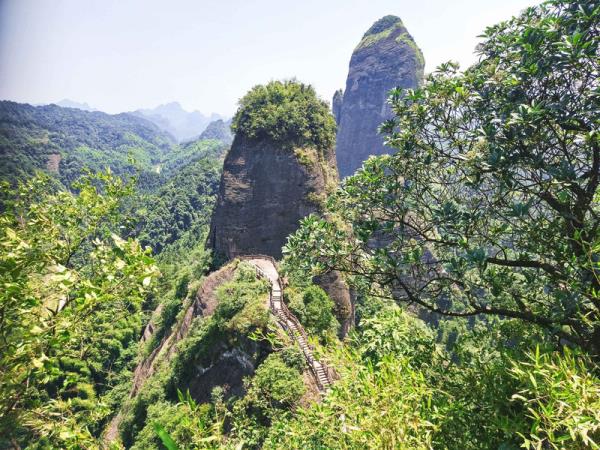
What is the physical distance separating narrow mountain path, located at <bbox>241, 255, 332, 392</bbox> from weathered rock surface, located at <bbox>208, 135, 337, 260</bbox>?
5.44 metres

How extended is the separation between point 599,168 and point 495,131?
143 centimetres

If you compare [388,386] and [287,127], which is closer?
[388,386]

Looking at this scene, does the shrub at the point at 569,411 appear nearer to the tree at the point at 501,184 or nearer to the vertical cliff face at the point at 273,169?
the tree at the point at 501,184

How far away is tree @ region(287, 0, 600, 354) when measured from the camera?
3.75 m

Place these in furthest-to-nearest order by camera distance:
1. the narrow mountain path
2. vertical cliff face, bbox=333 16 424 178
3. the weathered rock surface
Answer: vertical cliff face, bbox=333 16 424 178 < the weathered rock surface < the narrow mountain path

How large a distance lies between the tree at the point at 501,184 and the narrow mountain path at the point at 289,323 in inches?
205

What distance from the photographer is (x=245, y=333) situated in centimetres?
1468

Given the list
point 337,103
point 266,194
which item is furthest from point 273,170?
point 337,103

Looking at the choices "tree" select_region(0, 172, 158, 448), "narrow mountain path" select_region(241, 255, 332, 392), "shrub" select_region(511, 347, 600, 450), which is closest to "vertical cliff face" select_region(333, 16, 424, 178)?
"narrow mountain path" select_region(241, 255, 332, 392)

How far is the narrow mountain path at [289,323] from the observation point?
1252 centimetres

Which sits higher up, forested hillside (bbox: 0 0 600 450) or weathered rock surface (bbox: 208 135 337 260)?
weathered rock surface (bbox: 208 135 337 260)

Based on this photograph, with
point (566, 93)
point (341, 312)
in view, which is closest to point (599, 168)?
point (566, 93)

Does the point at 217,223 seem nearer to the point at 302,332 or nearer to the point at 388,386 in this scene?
the point at 302,332

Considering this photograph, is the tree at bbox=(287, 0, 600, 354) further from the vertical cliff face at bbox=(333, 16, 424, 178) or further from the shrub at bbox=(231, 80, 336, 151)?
the vertical cliff face at bbox=(333, 16, 424, 178)
